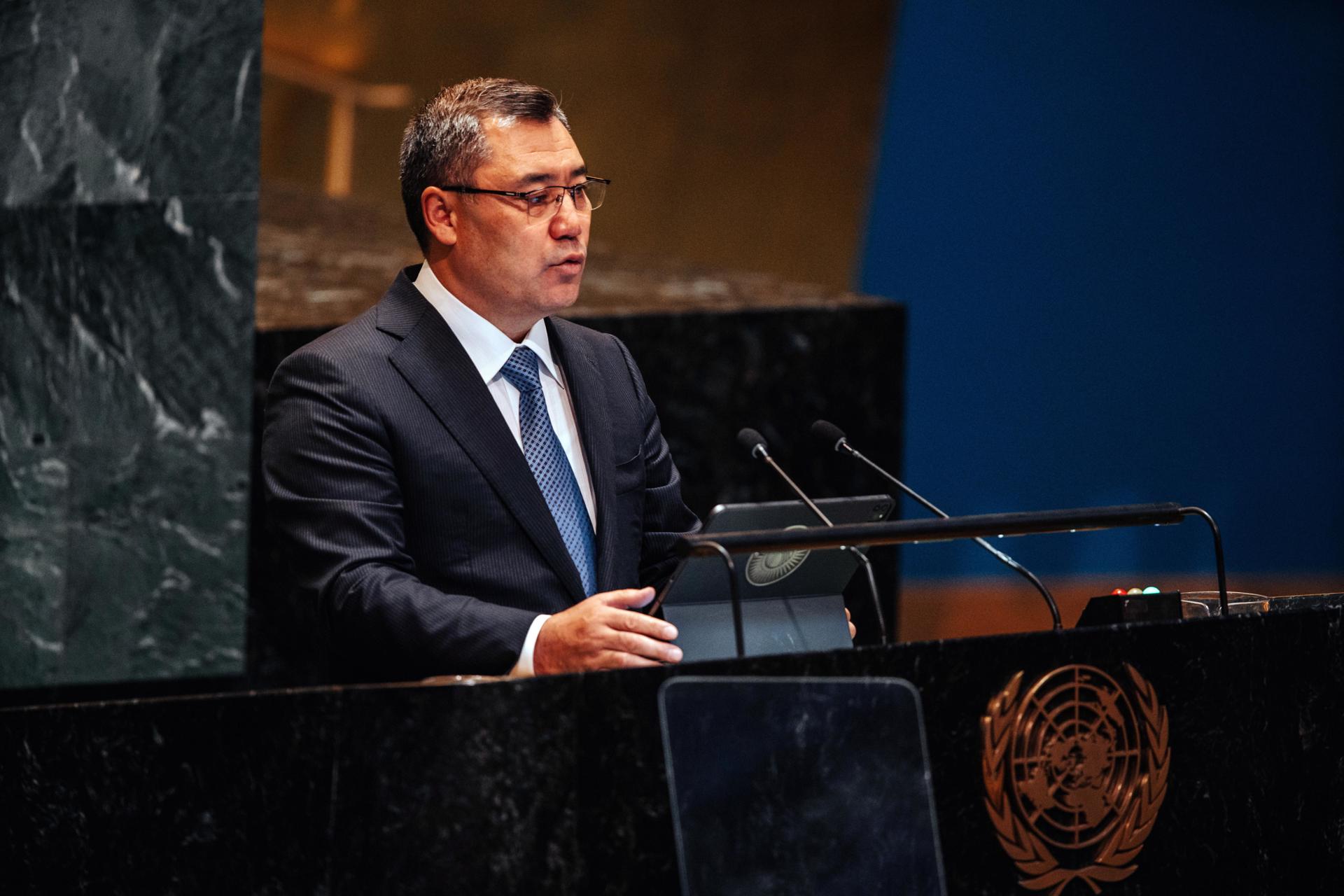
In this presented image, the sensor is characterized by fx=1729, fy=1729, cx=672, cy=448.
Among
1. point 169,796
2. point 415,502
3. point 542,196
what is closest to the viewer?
point 169,796

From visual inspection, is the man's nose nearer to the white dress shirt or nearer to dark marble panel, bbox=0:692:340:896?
the white dress shirt

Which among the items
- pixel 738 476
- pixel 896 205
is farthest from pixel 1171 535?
pixel 738 476

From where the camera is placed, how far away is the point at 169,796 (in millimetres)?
1854

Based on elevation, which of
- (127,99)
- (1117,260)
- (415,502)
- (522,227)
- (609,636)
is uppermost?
(127,99)

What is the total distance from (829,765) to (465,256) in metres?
1.11

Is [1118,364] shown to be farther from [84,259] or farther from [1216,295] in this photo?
[84,259]

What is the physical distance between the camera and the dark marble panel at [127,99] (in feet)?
12.1

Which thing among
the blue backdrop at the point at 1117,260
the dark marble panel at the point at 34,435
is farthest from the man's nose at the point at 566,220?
the blue backdrop at the point at 1117,260

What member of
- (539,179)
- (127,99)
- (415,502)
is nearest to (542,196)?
(539,179)

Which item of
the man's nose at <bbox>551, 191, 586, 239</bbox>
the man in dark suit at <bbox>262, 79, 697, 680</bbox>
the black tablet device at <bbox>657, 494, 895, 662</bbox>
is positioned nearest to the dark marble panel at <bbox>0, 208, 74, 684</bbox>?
the man in dark suit at <bbox>262, 79, 697, 680</bbox>

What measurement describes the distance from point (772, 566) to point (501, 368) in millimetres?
658

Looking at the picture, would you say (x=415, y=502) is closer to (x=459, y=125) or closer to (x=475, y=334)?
(x=475, y=334)

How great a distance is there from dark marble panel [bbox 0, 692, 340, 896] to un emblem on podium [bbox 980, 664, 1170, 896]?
2.56ft

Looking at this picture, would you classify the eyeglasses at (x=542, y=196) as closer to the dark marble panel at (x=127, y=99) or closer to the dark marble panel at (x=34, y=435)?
the dark marble panel at (x=127, y=99)
